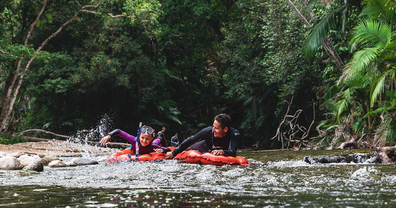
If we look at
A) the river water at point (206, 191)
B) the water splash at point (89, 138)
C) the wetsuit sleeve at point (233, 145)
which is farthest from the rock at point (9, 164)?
the water splash at point (89, 138)

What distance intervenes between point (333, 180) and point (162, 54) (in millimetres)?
23180

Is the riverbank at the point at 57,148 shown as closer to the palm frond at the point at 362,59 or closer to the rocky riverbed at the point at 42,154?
the rocky riverbed at the point at 42,154

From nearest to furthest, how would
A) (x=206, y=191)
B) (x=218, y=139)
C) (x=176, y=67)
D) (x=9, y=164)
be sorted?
(x=206, y=191), (x=9, y=164), (x=218, y=139), (x=176, y=67)

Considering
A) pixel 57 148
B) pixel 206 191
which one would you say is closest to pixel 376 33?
pixel 206 191

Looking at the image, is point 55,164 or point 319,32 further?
point 319,32

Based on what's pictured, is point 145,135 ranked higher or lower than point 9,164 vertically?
higher

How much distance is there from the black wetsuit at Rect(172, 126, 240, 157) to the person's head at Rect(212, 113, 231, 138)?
0.18m

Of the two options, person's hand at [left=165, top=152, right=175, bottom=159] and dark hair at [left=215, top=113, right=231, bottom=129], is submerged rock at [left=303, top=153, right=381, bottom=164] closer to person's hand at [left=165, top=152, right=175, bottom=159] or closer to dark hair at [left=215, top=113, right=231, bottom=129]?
dark hair at [left=215, top=113, right=231, bottom=129]

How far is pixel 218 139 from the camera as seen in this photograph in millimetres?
9516

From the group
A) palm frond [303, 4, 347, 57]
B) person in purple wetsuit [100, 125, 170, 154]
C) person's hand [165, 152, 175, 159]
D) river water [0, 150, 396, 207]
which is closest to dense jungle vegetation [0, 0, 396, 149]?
palm frond [303, 4, 347, 57]

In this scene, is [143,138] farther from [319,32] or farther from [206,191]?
[319,32]

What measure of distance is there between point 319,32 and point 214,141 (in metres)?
6.37

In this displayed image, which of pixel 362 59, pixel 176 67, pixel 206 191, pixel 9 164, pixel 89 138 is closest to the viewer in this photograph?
pixel 206 191

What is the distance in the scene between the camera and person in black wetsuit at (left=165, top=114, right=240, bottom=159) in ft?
29.8
